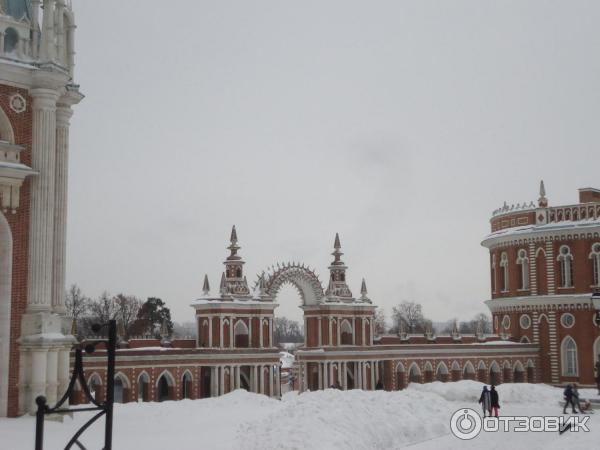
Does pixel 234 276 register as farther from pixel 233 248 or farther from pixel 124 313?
pixel 124 313

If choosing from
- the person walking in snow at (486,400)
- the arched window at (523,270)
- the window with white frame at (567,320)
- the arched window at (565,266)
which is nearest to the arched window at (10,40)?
the person walking in snow at (486,400)

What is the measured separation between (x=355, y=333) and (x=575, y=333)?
13.9 metres

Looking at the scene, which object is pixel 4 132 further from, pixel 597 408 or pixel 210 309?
pixel 597 408

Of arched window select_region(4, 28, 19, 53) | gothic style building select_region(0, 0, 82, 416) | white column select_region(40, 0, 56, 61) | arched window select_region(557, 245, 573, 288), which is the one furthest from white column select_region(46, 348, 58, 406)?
arched window select_region(557, 245, 573, 288)

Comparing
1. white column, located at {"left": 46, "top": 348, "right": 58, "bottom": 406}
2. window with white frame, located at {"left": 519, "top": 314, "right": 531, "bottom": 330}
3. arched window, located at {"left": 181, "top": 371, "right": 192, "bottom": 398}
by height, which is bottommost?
arched window, located at {"left": 181, "top": 371, "right": 192, "bottom": 398}

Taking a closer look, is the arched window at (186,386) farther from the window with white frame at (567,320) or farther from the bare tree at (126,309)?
the bare tree at (126,309)

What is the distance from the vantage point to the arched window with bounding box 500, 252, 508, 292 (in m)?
51.5

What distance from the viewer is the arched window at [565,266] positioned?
47.8m

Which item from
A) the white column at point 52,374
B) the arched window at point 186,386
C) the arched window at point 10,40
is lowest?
the arched window at point 186,386

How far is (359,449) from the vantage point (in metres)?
18.7

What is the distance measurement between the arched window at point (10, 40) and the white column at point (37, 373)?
8964 mm

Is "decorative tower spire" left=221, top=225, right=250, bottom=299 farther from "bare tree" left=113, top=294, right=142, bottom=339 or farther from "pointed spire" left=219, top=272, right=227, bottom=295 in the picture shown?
"bare tree" left=113, top=294, right=142, bottom=339

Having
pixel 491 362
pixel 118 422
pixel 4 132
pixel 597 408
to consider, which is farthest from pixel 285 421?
pixel 491 362

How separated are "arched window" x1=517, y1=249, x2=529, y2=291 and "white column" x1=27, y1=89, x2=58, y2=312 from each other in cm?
3569
